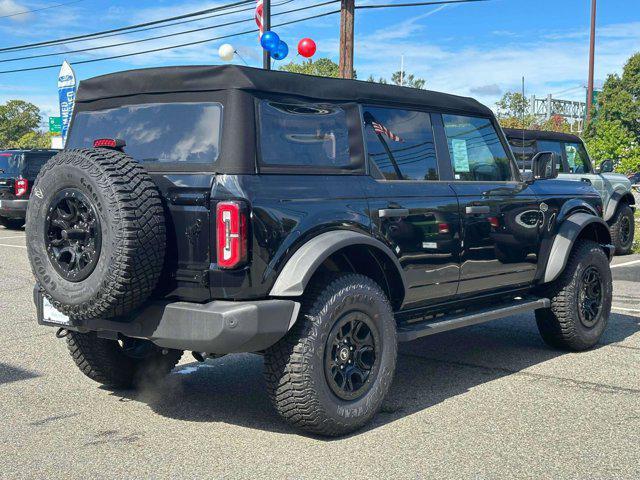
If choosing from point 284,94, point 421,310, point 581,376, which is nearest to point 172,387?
point 421,310

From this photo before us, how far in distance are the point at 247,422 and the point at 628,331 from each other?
4155 millimetres

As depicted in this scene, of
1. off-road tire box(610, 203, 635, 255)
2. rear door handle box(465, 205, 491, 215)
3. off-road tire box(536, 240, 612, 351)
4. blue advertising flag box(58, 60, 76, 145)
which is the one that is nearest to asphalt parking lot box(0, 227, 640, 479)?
off-road tire box(536, 240, 612, 351)

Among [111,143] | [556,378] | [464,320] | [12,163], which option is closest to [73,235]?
[111,143]

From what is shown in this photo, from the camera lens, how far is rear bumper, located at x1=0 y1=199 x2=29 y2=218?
16.9 m

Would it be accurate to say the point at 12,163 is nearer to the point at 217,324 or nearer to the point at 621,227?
the point at 621,227

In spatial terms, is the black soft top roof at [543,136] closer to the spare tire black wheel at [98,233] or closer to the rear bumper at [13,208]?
the spare tire black wheel at [98,233]

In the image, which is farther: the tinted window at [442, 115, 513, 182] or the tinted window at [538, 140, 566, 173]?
the tinted window at [538, 140, 566, 173]

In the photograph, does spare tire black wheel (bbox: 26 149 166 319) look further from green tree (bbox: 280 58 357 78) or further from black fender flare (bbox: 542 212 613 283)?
green tree (bbox: 280 58 357 78)

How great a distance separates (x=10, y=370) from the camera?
225 inches

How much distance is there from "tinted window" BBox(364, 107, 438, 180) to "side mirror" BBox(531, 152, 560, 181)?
3.76 ft

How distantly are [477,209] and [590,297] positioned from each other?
1725mm

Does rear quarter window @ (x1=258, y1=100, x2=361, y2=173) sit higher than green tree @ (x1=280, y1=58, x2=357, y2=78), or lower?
lower

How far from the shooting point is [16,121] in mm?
112125

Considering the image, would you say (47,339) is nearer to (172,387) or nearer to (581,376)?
(172,387)
